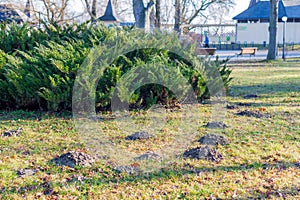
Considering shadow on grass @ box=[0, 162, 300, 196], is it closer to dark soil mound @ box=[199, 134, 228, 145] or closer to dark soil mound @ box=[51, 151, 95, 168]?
dark soil mound @ box=[51, 151, 95, 168]

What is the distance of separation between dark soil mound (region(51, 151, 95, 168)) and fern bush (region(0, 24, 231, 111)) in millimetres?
2194

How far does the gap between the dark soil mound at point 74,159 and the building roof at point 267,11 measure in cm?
4149

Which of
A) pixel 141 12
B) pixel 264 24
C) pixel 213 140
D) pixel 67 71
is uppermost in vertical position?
pixel 264 24

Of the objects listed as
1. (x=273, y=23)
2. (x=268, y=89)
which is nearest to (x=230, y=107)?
(x=268, y=89)

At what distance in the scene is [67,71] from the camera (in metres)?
6.24

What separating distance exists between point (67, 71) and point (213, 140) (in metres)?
2.90

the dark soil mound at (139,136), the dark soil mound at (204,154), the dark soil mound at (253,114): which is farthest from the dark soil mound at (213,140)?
the dark soil mound at (253,114)

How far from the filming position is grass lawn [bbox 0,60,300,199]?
3.25 meters

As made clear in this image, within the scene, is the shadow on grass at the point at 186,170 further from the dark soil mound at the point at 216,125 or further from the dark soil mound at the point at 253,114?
the dark soil mound at the point at 253,114

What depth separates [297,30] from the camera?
40.5m

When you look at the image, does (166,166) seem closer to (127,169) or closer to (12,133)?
(127,169)

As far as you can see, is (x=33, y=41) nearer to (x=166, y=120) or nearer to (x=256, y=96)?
(x=166, y=120)

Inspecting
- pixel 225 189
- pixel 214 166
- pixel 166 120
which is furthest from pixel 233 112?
pixel 225 189

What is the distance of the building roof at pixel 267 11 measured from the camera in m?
41.5
